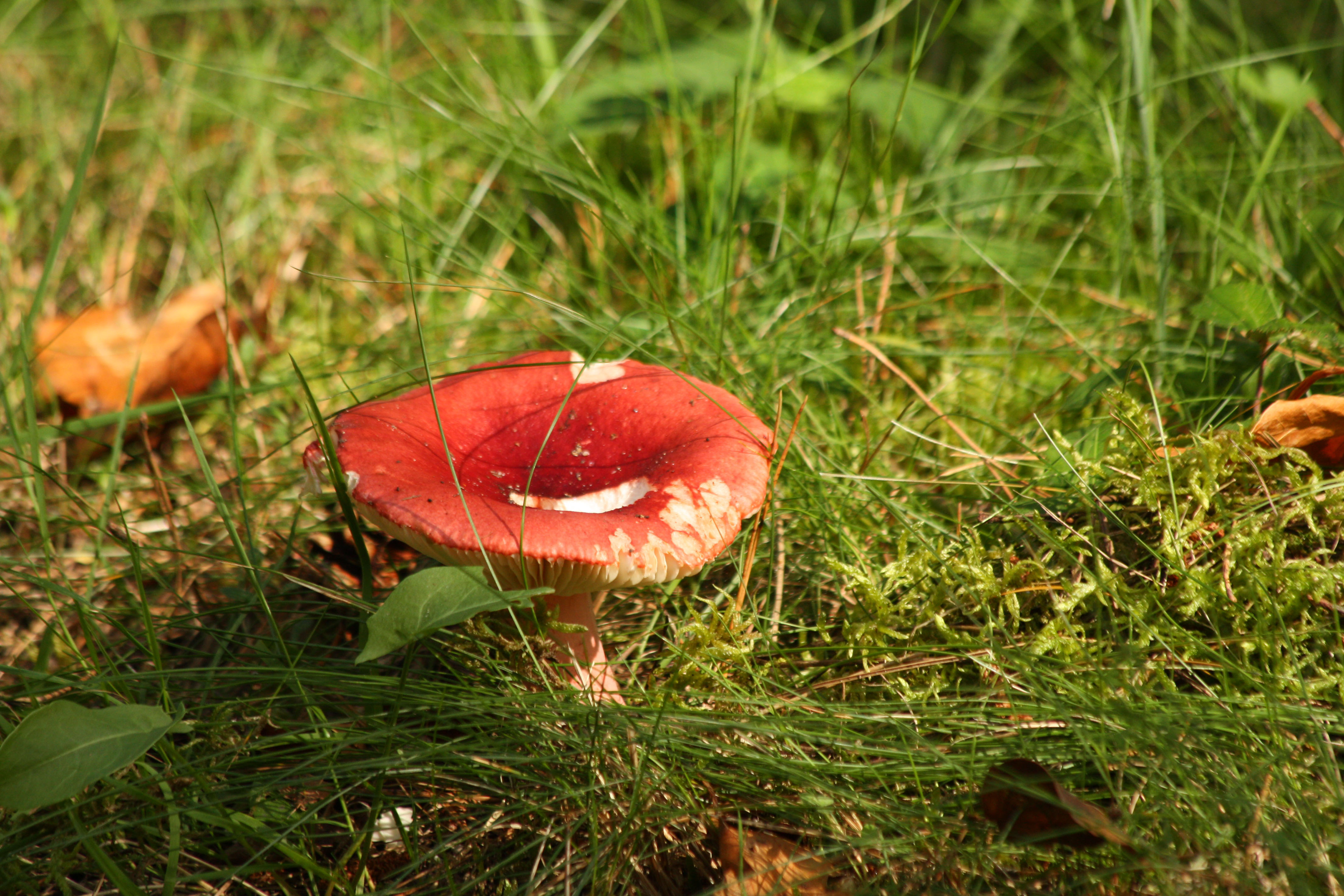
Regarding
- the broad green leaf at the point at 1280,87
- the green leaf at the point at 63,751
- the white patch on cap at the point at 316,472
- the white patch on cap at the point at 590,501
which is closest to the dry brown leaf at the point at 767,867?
the white patch on cap at the point at 590,501

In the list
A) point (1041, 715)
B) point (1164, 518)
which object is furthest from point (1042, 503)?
point (1041, 715)

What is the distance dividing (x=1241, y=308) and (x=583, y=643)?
1776 millimetres

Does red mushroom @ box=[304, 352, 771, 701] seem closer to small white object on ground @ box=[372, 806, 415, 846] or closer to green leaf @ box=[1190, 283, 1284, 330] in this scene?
small white object on ground @ box=[372, 806, 415, 846]

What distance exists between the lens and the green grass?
1.51 meters

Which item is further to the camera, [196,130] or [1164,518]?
[196,130]

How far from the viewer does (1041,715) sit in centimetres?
154

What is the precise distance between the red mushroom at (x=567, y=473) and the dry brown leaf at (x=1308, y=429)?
43.9 inches

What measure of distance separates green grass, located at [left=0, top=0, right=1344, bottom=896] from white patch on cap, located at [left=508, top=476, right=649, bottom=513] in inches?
11.4

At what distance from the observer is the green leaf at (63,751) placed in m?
1.32

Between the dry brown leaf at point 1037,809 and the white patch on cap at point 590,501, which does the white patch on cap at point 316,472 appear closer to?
the white patch on cap at point 590,501

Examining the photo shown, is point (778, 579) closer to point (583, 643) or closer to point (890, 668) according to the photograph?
point (890, 668)

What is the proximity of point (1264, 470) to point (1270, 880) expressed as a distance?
3.24ft

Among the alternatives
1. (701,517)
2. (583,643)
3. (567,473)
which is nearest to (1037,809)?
(701,517)

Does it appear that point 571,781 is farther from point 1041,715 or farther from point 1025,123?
point 1025,123
